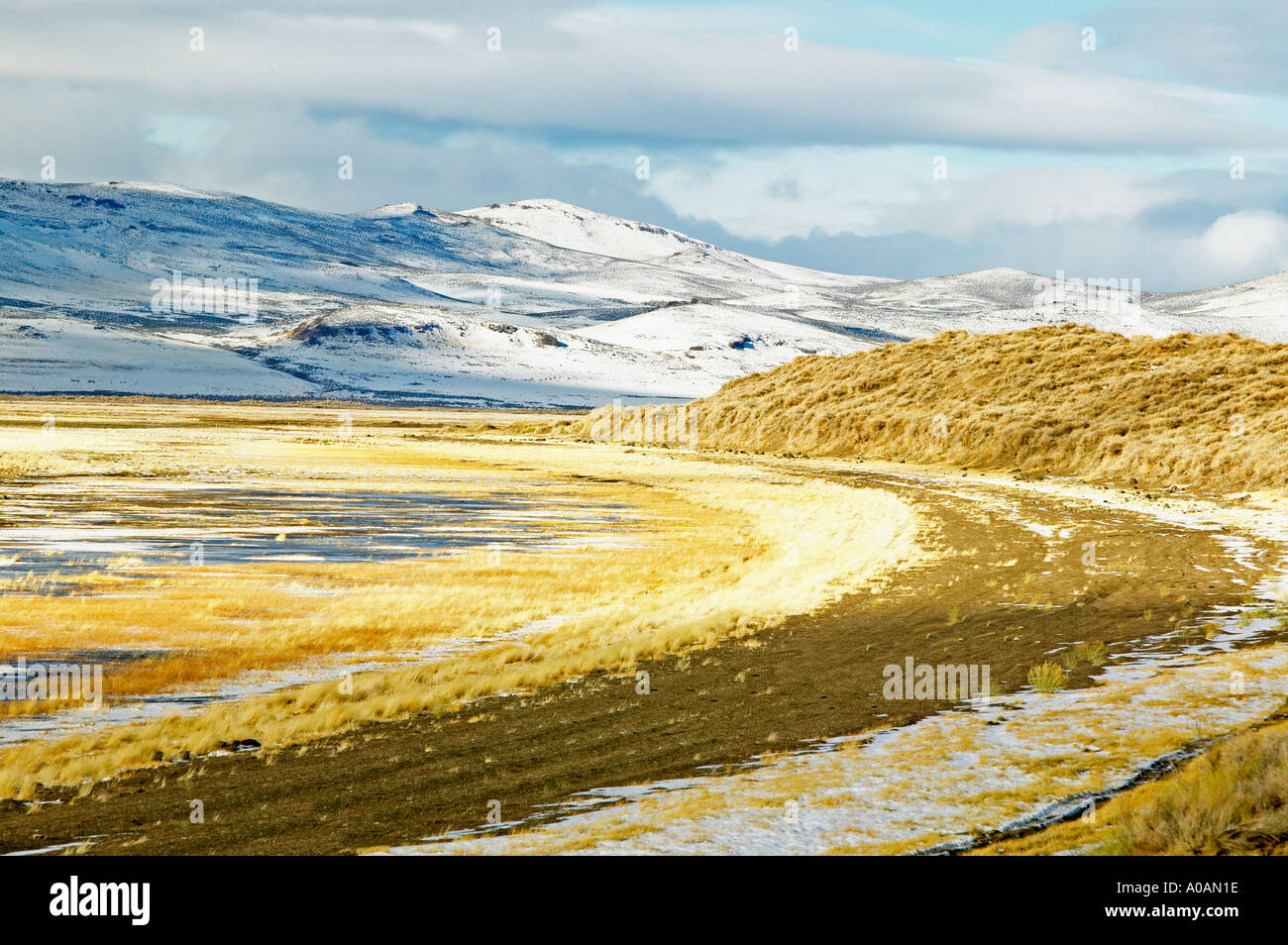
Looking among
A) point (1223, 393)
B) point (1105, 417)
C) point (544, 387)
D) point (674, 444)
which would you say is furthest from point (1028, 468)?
point (544, 387)

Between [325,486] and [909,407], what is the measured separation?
121 ft

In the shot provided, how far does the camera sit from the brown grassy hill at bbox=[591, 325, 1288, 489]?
5250 cm

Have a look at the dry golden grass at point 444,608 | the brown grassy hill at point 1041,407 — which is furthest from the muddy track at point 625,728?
the brown grassy hill at point 1041,407

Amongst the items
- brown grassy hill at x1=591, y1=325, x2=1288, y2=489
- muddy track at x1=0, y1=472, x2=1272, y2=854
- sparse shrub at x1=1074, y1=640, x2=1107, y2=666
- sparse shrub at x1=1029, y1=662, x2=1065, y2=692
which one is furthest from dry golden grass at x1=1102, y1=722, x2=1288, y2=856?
brown grassy hill at x1=591, y1=325, x2=1288, y2=489

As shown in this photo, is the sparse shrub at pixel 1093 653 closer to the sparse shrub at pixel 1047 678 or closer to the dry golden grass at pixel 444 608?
the sparse shrub at pixel 1047 678

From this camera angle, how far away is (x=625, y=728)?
1398 cm

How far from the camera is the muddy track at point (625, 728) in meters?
10.8

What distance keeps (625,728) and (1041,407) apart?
5544cm

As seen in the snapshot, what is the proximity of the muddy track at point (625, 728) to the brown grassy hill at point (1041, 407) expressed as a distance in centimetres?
2650

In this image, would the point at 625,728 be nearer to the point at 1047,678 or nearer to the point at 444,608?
the point at 1047,678

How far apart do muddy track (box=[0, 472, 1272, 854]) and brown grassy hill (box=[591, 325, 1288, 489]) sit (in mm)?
26503

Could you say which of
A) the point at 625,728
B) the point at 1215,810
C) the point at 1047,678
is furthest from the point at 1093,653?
the point at 1215,810

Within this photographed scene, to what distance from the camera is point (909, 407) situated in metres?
73.6

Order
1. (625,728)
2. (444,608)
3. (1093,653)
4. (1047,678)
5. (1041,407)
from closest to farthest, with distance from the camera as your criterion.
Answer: (625,728) → (1047,678) → (1093,653) → (444,608) → (1041,407)
